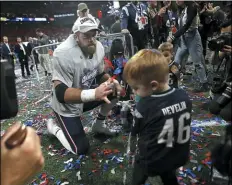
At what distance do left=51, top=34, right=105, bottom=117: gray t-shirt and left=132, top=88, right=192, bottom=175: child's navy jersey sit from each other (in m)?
1.30

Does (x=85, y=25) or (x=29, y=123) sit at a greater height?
(x=85, y=25)

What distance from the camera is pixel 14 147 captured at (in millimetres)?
925

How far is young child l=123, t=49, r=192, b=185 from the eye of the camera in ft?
5.63

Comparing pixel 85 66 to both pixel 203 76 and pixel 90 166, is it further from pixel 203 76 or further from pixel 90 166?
pixel 203 76

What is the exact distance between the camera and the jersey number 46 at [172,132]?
67.6 inches

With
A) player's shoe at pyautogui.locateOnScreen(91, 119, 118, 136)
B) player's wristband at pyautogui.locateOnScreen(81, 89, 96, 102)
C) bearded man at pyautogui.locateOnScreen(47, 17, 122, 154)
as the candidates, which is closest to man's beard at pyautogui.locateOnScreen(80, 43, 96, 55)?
bearded man at pyautogui.locateOnScreen(47, 17, 122, 154)

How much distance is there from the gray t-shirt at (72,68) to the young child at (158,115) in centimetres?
119

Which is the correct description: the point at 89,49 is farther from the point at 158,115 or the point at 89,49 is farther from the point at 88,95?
the point at 158,115

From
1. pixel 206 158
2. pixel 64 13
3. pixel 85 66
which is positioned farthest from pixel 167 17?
pixel 64 13

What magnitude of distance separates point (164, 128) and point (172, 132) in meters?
0.07

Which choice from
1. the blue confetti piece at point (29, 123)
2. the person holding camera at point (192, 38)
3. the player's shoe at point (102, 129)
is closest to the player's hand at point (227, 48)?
the player's shoe at point (102, 129)

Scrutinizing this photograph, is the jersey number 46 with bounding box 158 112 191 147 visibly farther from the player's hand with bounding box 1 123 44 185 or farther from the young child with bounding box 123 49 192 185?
the player's hand with bounding box 1 123 44 185

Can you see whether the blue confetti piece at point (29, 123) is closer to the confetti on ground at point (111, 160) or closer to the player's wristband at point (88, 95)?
the confetti on ground at point (111, 160)

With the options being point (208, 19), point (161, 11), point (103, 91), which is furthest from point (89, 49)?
point (208, 19)
